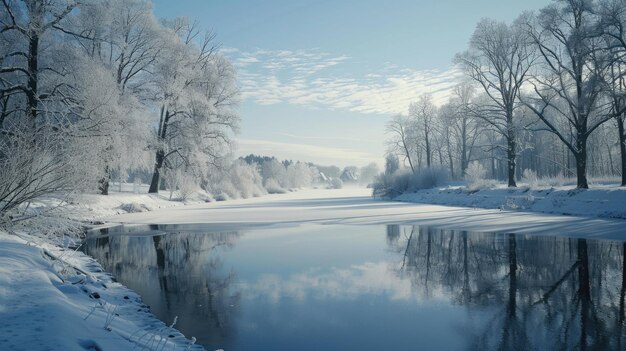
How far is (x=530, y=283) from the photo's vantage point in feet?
23.3

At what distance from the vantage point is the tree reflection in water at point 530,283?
15.7ft

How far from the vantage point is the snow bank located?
137 inches

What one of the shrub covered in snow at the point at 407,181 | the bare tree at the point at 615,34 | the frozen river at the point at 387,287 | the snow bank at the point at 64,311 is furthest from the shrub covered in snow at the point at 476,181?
the snow bank at the point at 64,311

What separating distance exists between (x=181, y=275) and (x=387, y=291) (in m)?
4.65

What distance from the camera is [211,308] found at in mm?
6035

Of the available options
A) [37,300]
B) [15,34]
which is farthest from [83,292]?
[15,34]

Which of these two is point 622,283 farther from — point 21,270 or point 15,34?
point 15,34

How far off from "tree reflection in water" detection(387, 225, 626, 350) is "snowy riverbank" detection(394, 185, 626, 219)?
287 inches

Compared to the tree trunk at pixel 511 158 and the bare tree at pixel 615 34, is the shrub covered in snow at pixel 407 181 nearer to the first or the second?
the tree trunk at pixel 511 158

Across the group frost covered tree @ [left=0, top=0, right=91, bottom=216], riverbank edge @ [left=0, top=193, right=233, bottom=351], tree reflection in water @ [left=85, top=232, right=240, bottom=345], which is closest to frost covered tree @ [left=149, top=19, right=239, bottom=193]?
frost covered tree @ [left=0, top=0, right=91, bottom=216]

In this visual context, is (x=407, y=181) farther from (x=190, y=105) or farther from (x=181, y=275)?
(x=181, y=275)

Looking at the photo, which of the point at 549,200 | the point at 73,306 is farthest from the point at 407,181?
the point at 73,306

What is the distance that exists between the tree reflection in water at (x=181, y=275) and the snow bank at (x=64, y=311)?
41 centimetres

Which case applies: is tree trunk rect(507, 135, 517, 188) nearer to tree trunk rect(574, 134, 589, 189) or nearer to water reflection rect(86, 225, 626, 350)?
tree trunk rect(574, 134, 589, 189)
